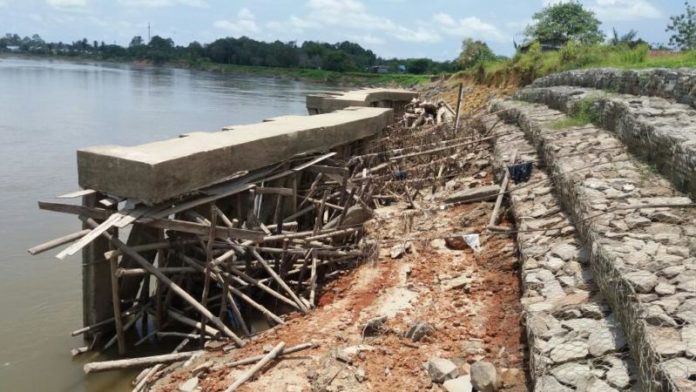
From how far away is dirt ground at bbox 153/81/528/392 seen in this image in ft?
16.7

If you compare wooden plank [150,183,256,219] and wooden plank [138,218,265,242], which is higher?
wooden plank [150,183,256,219]

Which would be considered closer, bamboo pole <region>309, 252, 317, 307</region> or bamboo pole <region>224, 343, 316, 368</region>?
bamboo pole <region>224, 343, 316, 368</region>

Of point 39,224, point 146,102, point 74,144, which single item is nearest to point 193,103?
point 146,102

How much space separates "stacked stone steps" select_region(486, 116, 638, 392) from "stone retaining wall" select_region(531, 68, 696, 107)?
266 centimetres

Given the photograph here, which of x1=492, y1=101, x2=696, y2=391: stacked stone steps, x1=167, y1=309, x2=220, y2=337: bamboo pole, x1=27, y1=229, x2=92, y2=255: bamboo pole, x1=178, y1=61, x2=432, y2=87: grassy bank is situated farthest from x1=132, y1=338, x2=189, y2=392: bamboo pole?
x1=178, y1=61, x2=432, y2=87: grassy bank

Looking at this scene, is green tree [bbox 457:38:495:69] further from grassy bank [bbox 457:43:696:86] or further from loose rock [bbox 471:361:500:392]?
loose rock [bbox 471:361:500:392]

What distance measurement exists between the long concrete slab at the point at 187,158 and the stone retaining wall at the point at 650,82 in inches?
199

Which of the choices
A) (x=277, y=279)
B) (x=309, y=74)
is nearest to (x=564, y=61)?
(x=277, y=279)

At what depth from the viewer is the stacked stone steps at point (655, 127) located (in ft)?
18.8

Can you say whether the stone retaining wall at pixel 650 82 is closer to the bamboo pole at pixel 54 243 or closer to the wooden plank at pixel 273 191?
the wooden plank at pixel 273 191

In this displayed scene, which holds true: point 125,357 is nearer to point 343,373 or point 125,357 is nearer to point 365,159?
point 343,373

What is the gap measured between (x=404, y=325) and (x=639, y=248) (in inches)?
87.3

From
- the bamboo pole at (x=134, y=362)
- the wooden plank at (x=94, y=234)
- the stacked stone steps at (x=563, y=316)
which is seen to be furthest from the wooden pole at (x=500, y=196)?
the wooden plank at (x=94, y=234)

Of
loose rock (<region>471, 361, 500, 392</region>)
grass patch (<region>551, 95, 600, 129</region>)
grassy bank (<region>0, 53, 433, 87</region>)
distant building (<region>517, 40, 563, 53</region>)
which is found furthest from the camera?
grassy bank (<region>0, 53, 433, 87</region>)
